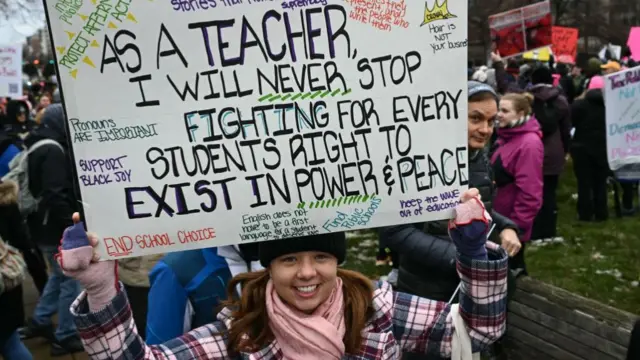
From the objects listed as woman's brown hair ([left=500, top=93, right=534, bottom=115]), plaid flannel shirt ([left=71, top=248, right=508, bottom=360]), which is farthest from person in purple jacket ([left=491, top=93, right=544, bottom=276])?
plaid flannel shirt ([left=71, top=248, right=508, bottom=360])

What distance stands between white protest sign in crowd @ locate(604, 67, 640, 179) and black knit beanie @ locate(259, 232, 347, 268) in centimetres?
310

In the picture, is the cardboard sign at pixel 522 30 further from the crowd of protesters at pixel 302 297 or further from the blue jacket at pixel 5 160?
the blue jacket at pixel 5 160

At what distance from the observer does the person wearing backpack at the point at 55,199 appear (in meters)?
5.01

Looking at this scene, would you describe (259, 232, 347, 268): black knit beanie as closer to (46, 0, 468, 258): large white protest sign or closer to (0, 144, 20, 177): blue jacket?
(46, 0, 468, 258): large white protest sign

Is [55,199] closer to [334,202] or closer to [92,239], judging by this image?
[92,239]

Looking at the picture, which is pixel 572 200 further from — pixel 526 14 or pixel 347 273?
pixel 347 273

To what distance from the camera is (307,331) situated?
1932mm

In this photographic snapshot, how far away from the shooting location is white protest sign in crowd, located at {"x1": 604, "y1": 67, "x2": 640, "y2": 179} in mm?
4453

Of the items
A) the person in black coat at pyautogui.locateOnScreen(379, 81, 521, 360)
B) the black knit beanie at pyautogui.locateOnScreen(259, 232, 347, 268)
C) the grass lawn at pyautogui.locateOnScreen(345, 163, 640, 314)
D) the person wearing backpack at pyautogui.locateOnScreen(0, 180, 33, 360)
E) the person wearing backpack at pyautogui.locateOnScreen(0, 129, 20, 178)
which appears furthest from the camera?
the person wearing backpack at pyautogui.locateOnScreen(0, 129, 20, 178)

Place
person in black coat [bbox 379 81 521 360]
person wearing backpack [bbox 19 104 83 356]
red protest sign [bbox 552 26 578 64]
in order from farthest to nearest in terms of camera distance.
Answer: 1. red protest sign [bbox 552 26 578 64]
2. person wearing backpack [bbox 19 104 83 356]
3. person in black coat [bbox 379 81 521 360]

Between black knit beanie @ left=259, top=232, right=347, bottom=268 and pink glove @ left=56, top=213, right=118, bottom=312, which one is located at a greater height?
pink glove @ left=56, top=213, right=118, bottom=312

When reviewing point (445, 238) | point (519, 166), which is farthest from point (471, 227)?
point (519, 166)

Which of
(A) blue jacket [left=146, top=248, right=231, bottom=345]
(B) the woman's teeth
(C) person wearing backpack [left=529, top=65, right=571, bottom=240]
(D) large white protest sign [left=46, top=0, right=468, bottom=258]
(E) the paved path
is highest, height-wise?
(D) large white protest sign [left=46, top=0, right=468, bottom=258]

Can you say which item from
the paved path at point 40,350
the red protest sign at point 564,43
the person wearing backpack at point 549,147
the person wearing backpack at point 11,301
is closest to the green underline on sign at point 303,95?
the person wearing backpack at point 11,301
